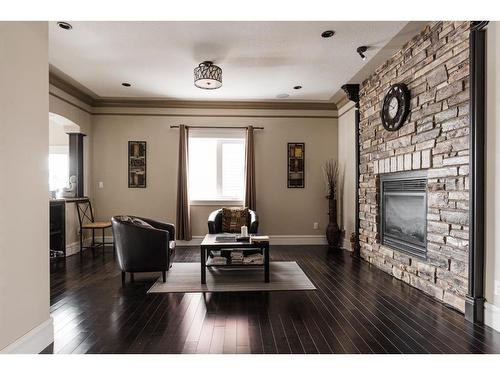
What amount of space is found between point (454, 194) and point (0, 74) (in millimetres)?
3585

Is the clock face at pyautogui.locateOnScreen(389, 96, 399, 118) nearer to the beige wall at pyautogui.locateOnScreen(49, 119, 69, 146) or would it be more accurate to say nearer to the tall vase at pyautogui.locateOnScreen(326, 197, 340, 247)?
the tall vase at pyautogui.locateOnScreen(326, 197, 340, 247)

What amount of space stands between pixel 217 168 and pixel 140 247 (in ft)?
9.36

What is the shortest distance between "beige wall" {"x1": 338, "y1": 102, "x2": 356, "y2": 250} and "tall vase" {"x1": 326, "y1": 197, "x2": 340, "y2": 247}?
0.18m

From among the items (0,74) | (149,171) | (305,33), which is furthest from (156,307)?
(149,171)

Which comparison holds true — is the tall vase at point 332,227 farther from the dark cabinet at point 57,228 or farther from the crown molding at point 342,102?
the dark cabinet at point 57,228

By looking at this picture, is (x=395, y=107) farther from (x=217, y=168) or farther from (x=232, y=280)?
(x=217, y=168)

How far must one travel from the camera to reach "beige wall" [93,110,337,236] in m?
5.82

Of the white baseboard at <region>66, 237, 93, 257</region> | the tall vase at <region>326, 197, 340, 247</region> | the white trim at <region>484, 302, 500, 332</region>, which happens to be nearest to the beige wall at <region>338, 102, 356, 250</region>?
the tall vase at <region>326, 197, 340, 247</region>

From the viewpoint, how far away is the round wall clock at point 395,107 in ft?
11.3

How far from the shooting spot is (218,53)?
3.70 m

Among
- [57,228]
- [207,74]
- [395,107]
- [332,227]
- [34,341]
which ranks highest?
[207,74]

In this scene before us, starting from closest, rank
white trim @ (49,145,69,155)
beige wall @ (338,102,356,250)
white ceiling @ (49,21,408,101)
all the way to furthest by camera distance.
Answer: white ceiling @ (49,21,408,101)
beige wall @ (338,102,356,250)
white trim @ (49,145,69,155)

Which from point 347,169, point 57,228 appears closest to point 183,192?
point 57,228

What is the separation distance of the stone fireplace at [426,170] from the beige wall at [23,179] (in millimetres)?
3409
